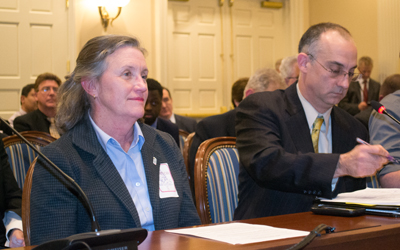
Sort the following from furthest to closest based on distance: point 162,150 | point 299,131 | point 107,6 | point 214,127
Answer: point 107,6, point 214,127, point 299,131, point 162,150

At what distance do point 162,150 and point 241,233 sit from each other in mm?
707

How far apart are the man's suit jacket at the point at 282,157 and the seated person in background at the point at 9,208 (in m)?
0.89

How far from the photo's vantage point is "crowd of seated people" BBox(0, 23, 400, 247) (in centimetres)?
137

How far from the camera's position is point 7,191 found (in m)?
1.89

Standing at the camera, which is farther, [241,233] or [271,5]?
[271,5]

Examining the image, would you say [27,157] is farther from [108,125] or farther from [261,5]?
[261,5]

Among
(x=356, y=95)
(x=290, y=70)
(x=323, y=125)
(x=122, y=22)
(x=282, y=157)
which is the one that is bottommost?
(x=282, y=157)

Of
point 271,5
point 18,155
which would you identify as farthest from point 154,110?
point 271,5

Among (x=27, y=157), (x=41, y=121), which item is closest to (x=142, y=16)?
(x=41, y=121)

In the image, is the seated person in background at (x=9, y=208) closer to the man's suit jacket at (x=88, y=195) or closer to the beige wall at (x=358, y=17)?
the man's suit jacket at (x=88, y=195)

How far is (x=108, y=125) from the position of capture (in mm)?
1575

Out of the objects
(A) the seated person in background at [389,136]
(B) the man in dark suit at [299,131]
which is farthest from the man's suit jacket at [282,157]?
(A) the seated person in background at [389,136]

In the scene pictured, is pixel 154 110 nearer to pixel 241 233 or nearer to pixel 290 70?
pixel 290 70

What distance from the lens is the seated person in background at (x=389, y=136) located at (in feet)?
6.17
